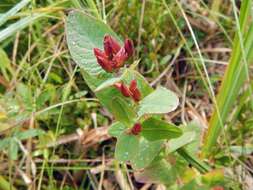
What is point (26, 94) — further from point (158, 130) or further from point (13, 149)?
point (158, 130)

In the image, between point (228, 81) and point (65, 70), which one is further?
point (65, 70)

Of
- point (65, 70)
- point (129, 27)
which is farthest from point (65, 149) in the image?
point (129, 27)

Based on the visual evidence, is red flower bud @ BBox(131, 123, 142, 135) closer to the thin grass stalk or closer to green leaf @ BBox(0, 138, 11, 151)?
the thin grass stalk

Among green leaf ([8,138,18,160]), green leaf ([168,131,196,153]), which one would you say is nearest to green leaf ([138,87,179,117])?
green leaf ([168,131,196,153])

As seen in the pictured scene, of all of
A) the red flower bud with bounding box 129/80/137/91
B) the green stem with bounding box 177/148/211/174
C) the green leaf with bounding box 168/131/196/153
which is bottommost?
the green stem with bounding box 177/148/211/174

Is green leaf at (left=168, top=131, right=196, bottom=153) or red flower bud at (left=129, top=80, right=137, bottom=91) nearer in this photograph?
red flower bud at (left=129, top=80, right=137, bottom=91)

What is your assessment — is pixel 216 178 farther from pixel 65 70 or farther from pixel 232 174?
pixel 65 70
